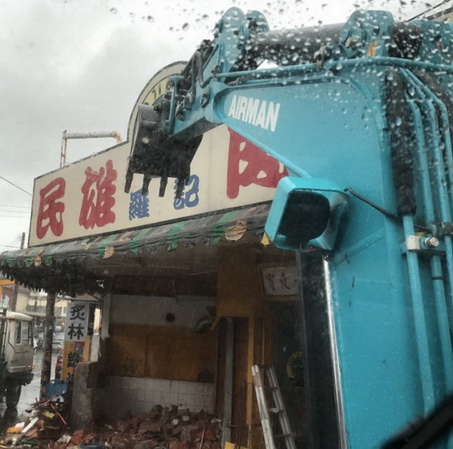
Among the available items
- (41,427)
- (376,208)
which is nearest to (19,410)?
(41,427)

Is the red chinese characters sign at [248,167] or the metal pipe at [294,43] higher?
the red chinese characters sign at [248,167]

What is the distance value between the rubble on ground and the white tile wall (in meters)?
0.34

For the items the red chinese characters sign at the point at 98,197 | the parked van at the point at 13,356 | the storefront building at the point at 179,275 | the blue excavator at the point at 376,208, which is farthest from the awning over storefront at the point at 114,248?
the blue excavator at the point at 376,208

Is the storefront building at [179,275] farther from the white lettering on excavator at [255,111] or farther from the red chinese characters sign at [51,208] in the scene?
the white lettering on excavator at [255,111]

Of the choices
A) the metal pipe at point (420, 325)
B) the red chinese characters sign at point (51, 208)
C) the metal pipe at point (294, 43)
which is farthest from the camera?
the red chinese characters sign at point (51, 208)

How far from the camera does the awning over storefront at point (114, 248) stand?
5266mm

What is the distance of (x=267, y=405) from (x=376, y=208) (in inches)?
196

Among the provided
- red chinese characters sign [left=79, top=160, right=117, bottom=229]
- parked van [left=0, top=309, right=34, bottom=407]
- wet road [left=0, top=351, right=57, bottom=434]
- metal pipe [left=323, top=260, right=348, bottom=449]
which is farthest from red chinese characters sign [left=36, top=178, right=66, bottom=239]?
metal pipe [left=323, top=260, right=348, bottom=449]

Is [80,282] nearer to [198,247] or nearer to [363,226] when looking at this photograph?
[198,247]

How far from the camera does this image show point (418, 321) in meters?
1.67

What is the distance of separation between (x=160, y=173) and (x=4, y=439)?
697cm

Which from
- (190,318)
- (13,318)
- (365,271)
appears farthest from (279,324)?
(13,318)

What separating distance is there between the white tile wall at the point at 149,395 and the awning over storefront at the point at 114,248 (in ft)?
7.59

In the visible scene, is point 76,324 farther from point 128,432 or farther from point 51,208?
point 128,432
